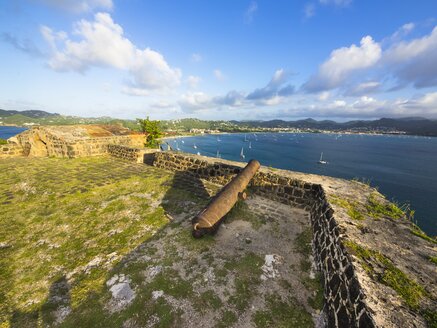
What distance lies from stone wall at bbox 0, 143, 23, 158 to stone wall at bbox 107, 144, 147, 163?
550 centimetres

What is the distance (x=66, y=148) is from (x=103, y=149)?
1.87 metres

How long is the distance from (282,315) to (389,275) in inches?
61.5

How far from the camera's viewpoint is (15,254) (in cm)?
424

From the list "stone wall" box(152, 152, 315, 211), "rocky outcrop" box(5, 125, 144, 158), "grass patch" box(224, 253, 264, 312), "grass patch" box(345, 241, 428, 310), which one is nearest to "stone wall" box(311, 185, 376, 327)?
"grass patch" box(345, 241, 428, 310)

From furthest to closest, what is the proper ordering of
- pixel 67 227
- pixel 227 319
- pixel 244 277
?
pixel 67 227, pixel 244 277, pixel 227 319

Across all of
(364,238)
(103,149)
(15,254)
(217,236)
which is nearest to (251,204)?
(217,236)

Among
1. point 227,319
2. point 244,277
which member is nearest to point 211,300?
point 227,319

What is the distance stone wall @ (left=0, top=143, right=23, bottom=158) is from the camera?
1152 centimetres

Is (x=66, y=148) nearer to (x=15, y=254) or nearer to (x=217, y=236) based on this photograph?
(x=15, y=254)

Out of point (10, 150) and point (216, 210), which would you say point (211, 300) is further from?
point (10, 150)

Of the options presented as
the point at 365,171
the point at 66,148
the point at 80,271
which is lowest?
the point at 365,171

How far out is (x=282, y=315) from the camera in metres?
3.04

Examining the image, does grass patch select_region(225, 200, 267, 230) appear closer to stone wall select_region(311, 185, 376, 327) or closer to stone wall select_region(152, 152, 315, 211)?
stone wall select_region(152, 152, 315, 211)

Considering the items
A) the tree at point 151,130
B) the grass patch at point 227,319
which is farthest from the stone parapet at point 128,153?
the tree at point 151,130
